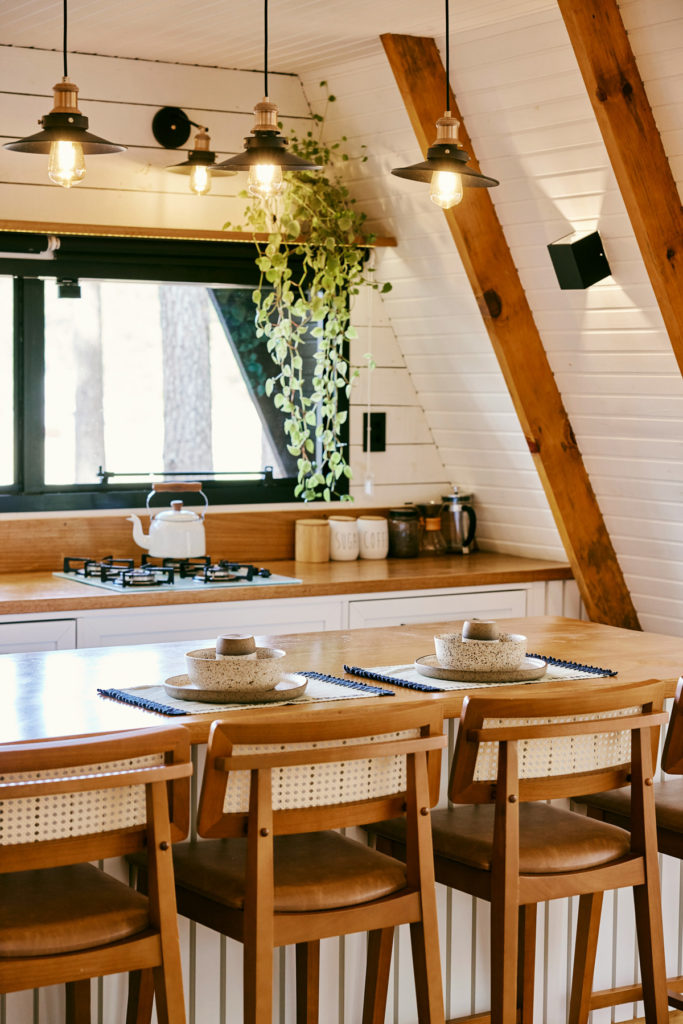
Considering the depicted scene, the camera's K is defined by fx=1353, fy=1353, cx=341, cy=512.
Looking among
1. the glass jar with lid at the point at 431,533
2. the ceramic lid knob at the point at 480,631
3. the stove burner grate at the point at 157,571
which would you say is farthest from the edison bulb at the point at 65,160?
the glass jar with lid at the point at 431,533

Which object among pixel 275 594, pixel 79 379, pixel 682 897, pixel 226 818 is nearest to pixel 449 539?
pixel 275 594

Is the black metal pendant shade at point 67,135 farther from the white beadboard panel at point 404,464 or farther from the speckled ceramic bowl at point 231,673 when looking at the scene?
the white beadboard panel at point 404,464

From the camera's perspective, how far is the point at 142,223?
4883 mm

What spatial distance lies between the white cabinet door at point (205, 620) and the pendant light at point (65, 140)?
1.55 meters

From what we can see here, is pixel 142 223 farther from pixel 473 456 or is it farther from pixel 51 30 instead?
pixel 473 456

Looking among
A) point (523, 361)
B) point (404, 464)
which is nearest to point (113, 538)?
point (404, 464)

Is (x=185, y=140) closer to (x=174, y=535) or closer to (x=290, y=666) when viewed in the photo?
(x=174, y=535)

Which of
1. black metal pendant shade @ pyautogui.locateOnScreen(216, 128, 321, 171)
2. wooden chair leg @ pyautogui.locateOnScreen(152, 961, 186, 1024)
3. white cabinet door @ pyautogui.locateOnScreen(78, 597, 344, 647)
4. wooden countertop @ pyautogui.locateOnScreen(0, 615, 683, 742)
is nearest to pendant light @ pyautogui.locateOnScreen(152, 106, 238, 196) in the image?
black metal pendant shade @ pyautogui.locateOnScreen(216, 128, 321, 171)

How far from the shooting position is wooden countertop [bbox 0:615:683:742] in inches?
98.2

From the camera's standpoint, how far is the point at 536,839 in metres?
2.56

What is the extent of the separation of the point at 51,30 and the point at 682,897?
10.7 ft

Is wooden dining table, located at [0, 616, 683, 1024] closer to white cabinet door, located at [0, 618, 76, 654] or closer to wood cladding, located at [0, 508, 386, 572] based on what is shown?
white cabinet door, located at [0, 618, 76, 654]

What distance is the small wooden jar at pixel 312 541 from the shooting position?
512 centimetres

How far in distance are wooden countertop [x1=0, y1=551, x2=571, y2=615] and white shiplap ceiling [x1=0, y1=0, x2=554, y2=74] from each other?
1767mm
